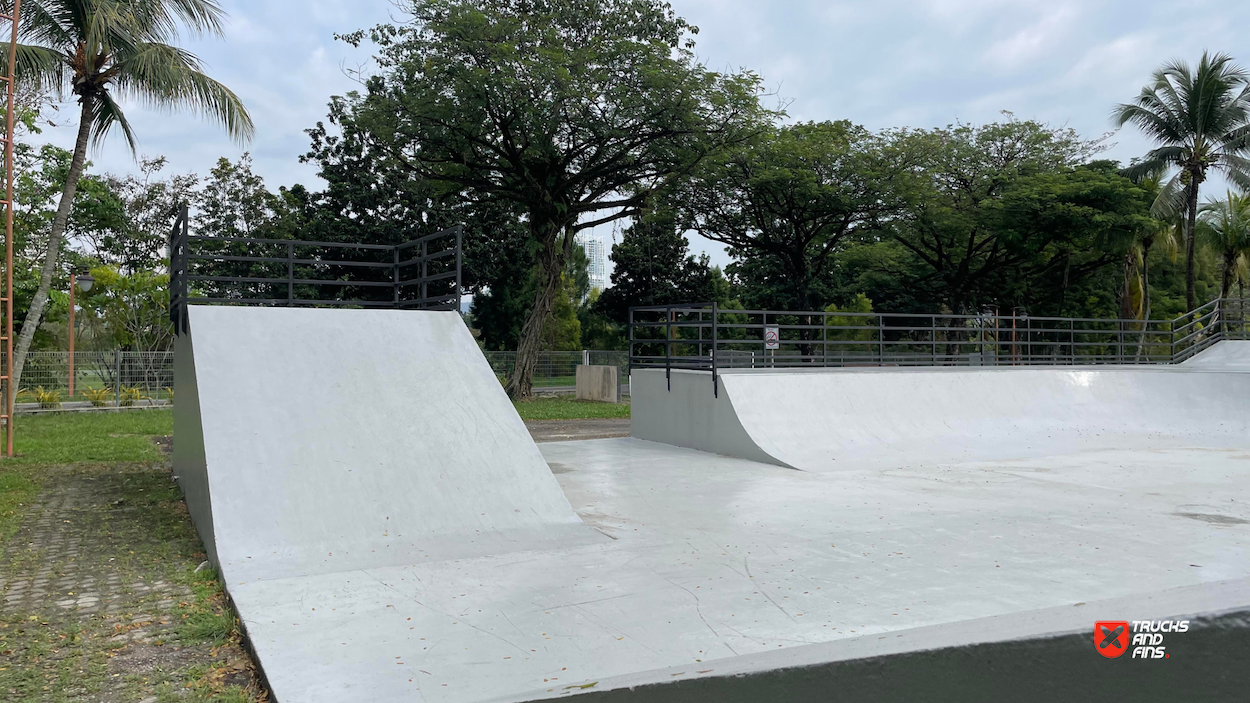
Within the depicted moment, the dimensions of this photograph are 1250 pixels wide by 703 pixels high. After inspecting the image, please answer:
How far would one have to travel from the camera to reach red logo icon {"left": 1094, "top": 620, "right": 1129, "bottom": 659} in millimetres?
3830

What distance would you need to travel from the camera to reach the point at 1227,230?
32.4 metres

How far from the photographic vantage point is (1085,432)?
13016 millimetres

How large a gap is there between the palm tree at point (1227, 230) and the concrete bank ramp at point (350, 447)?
113ft

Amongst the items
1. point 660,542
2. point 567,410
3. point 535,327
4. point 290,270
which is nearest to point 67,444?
point 290,270

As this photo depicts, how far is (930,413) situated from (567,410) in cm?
1165

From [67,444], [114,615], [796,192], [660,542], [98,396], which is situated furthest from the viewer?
[796,192]

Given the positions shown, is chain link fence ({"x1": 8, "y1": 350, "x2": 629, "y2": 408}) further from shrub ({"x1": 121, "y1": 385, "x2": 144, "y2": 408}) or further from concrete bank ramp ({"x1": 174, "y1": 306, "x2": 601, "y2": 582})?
concrete bank ramp ({"x1": 174, "y1": 306, "x2": 601, "y2": 582})

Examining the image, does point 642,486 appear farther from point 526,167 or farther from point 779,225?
point 779,225

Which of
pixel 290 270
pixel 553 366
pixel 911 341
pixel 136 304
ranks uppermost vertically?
pixel 136 304

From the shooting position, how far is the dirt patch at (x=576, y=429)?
1534cm

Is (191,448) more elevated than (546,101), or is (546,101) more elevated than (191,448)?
(546,101)

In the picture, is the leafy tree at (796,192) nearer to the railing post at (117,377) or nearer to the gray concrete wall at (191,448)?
→ the railing post at (117,377)

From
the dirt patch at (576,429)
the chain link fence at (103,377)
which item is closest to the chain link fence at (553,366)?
the dirt patch at (576,429)

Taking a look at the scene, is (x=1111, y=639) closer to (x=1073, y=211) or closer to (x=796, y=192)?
(x=796, y=192)
